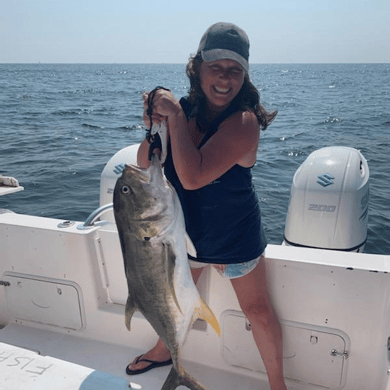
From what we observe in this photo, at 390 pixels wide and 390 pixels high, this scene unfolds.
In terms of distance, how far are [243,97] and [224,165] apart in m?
0.43

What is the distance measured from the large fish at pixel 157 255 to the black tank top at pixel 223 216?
0.83ft

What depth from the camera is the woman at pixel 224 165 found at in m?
1.97

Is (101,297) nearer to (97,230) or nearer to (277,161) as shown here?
(97,230)

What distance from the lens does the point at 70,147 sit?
48.4 ft

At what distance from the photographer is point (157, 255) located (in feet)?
6.66

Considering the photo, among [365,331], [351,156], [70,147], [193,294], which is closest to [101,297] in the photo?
[193,294]

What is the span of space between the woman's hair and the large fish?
556 mm

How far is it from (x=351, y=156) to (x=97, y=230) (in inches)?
108

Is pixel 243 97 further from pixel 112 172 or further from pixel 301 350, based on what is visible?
pixel 112 172

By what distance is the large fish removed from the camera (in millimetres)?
1955

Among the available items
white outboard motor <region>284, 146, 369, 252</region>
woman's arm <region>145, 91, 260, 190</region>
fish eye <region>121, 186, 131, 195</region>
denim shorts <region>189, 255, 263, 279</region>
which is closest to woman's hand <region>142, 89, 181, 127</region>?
woman's arm <region>145, 91, 260, 190</region>

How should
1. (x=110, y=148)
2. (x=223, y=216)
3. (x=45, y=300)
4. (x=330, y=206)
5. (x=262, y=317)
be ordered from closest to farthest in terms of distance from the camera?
1. (x=223, y=216)
2. (x=262, y=317)
3. (x=45, y=300)
4. (x=330, y=206)
5. (x=110, y=148)

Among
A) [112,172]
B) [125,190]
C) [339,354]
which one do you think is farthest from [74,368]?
[112,172]

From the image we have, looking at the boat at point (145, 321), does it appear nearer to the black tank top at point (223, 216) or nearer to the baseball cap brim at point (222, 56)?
the black tank top at point (223, 216)
